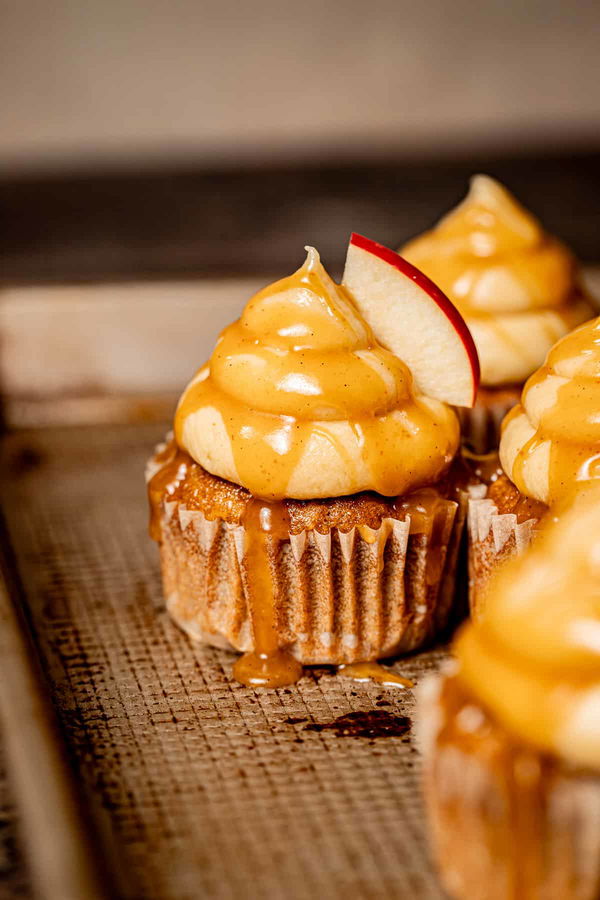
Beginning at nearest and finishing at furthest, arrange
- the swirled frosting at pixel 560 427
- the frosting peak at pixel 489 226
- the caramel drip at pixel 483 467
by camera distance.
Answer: the swirled frosting at pixel 560 427, the caramel drip at pixel 483 467, the frosting peak at pixel 489 226

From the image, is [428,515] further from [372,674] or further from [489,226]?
[489,226]

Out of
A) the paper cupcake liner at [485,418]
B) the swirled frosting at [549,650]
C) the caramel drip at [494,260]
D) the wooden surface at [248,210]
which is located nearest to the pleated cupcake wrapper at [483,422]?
the paper cupcake liner at [485,418]

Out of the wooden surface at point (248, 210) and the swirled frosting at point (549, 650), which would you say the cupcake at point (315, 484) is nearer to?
the swirled frosting at point (549, 650)

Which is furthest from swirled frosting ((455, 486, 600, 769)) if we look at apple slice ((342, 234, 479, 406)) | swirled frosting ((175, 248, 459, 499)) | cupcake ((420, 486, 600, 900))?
apple slice ((342, 234, 479, 406))

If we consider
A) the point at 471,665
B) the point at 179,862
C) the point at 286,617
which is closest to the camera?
the point at 471,665

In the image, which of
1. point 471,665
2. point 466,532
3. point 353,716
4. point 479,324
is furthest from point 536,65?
point 471,665

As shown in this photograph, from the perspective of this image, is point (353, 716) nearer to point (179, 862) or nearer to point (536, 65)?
point (179, 862)

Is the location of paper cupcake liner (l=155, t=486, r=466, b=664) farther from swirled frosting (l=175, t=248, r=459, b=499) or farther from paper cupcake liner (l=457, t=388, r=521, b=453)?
paper cupcake liner (l=457, t=388, r=521, b=453)
